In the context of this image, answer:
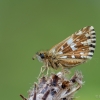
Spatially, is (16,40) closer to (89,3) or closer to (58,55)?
(89,3)

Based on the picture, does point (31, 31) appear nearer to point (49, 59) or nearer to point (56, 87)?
point (49, 59)

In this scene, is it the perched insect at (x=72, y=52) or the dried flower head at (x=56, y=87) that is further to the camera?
the perched insect at (x=72, y=52)

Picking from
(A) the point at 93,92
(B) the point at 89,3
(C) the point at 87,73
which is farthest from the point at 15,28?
(A) the point at 93,92

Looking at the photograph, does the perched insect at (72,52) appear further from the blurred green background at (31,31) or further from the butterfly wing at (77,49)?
the blurred green background at (31,31)

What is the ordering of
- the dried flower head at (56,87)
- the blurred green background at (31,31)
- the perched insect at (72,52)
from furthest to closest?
the blurred green background at (31,31) < the perched insect at (72,52) < the dried flower head at (56,87)

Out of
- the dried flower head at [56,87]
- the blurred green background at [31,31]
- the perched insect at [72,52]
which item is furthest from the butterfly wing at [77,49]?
the blurred green background at [31,31]

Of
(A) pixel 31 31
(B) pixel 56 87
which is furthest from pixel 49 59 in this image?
(A) pixel 31 31

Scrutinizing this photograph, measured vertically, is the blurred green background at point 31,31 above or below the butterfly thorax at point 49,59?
above
